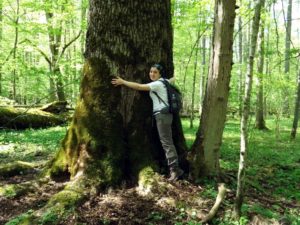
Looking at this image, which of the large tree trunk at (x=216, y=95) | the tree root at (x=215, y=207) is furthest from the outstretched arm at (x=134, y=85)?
the tree root at (x=215, y=207)

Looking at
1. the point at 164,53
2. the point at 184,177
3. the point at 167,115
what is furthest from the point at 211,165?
the point at 164,53

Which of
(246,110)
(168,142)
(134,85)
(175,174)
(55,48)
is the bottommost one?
(175,174)

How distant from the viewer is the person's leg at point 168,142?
17.8 feet

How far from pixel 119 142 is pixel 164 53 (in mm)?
1748

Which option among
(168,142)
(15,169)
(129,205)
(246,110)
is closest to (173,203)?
(129,205)

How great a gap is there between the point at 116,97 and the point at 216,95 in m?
1.69

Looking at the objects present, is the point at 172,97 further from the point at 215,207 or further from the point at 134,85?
the point at 215,207

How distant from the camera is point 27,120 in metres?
14.0

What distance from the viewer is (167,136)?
549 cm

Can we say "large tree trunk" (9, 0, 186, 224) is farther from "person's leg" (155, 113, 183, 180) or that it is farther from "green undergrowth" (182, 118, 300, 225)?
"green undergrowth" (182, 118, 300, 225)

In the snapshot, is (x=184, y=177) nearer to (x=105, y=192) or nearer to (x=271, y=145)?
(x=105, y=192)

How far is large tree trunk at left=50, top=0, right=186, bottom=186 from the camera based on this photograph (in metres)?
5.37

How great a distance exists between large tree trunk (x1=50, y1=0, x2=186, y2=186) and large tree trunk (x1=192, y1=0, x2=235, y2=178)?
81 centimetres

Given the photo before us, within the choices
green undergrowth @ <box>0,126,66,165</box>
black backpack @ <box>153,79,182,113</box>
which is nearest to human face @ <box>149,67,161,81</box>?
black backpack @ <box>153,79,182,113</box>
